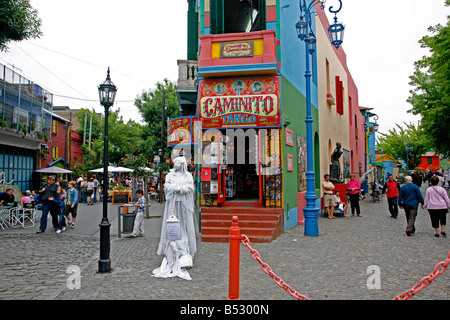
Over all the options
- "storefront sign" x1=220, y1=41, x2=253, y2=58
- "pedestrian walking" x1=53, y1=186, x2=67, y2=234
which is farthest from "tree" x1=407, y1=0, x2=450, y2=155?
"pedestrian walking" x1=53, y1=186, x2=67, y2=234

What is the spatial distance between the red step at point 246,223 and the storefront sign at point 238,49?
443cm

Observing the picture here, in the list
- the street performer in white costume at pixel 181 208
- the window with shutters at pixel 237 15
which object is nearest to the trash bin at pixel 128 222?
the street performer in white costume at pixel 181 208

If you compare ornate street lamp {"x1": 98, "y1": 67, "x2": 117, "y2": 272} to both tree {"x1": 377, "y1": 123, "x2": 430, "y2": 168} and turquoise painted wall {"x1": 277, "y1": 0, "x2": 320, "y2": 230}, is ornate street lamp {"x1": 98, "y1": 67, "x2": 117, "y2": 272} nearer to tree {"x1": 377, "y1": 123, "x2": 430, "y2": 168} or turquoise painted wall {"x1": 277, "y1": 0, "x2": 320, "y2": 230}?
turquoise painted wall {"x1": 277, "y1": 0, "x2": 320, "y2": 230}

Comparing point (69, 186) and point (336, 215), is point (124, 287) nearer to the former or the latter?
point (69, 186)

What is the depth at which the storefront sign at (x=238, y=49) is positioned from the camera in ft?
33.5

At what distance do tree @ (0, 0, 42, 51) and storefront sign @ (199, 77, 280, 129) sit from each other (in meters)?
9.33

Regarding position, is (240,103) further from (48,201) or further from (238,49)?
(48,201)

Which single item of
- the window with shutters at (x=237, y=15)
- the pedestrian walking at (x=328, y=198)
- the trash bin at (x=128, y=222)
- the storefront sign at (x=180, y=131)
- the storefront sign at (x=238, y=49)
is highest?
the window with shutters at (x=237, y=15)

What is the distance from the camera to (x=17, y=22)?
1451cm

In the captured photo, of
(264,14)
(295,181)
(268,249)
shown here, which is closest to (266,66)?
(264,14)

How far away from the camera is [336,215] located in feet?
48.1

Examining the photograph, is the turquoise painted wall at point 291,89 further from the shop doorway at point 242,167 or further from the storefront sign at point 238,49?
the storefront sign at point 238,49

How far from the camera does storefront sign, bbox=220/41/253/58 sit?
33.5ft

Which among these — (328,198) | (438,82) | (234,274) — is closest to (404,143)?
(438,82)
